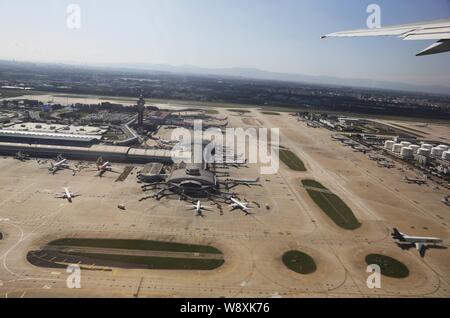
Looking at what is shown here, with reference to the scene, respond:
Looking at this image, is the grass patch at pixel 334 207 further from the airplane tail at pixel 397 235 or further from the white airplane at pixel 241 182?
the white airplane at pixel 241 182

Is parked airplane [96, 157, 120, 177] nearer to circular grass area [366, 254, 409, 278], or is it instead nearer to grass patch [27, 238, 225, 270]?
grass patch [27, 238, 225, 270]

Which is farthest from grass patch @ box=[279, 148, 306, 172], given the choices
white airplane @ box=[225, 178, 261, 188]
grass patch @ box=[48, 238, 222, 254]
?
grass patch @ box=[48, 238, 222, 254]

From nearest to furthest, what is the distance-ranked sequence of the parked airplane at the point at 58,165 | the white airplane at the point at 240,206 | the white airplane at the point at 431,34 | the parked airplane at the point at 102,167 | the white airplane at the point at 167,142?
1. the white airplane at the point at 431,34
2. the white airplane at the point at 240,206
3. the parked airplane at the point at 58,165
4. the parked airplane at the point at 102,167
5. the white airplane at the point at 167,142

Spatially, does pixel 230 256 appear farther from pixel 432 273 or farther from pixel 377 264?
pixel 432 273

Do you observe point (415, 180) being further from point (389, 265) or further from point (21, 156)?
point (21, 156)

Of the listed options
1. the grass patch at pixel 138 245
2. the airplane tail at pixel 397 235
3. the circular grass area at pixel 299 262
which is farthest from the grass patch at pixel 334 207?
the grass patch at pixel 138 245
